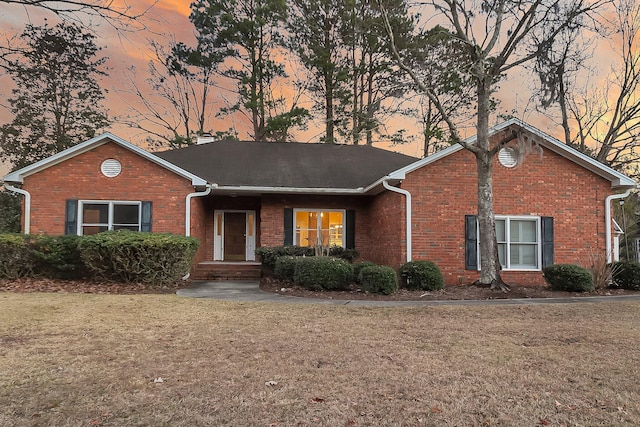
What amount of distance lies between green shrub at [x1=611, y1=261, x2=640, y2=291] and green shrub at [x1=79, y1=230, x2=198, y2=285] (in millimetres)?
11178

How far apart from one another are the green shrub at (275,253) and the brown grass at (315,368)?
5504mm

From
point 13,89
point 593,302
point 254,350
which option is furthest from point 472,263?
point 13,89

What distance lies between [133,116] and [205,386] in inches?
1044

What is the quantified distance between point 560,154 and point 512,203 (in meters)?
2.08

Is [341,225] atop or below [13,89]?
below

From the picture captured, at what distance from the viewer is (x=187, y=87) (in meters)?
28.2

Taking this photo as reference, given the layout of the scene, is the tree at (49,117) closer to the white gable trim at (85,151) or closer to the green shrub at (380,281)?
the white gable trim at (85,151)

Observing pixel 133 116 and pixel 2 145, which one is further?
pixel 133 116

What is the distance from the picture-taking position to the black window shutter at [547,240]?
12586 mm

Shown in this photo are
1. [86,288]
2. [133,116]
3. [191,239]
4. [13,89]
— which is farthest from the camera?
[133,116]

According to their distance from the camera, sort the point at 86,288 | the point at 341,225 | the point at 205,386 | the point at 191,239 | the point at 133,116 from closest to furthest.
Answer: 1. the point at 205,386
2. the point at 86,288
3. the point at 191,239
4. the point at 341,225
5. the point at 133,116

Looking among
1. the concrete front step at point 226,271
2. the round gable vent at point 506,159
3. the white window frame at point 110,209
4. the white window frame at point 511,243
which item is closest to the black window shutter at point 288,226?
the concrete front step at point 226,271

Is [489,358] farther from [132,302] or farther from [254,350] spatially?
[132,302]

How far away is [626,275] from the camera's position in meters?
11.4
